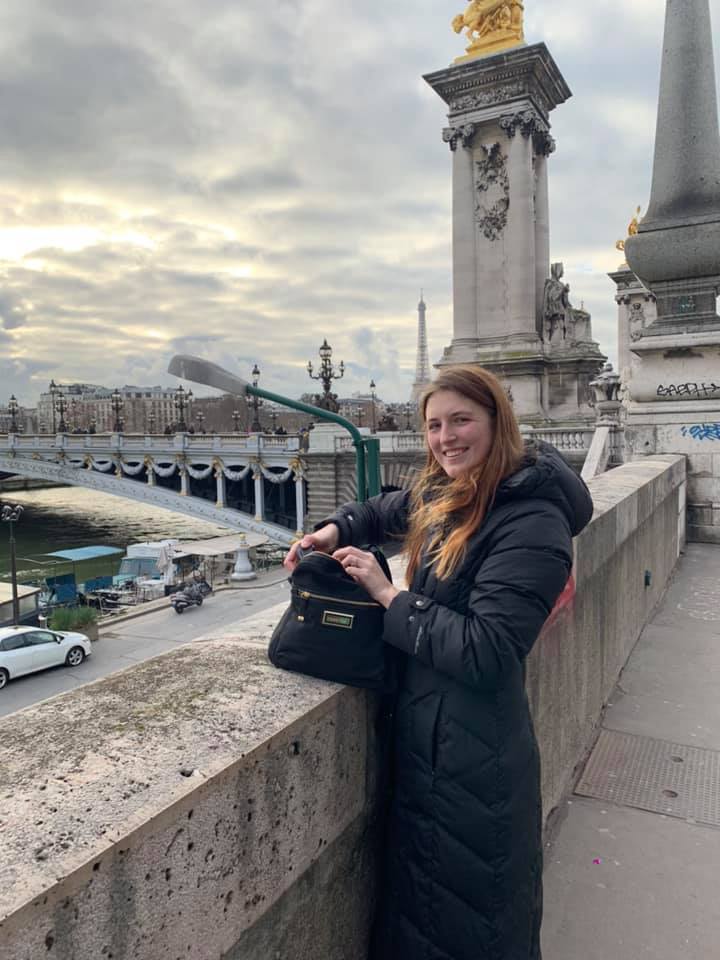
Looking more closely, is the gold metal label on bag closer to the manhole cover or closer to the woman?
the woman

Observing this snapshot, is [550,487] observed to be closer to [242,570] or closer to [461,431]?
[461,431]

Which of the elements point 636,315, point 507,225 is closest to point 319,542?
point 507,225

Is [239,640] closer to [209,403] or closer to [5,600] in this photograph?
[5,600]

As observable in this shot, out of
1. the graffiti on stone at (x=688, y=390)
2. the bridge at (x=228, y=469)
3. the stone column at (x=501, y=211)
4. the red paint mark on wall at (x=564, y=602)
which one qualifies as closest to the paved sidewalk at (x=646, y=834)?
the red paint mark on wall at (x=564, y=602)

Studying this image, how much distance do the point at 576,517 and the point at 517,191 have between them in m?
29.3

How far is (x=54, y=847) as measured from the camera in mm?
1124

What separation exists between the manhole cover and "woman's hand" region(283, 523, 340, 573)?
1784mm

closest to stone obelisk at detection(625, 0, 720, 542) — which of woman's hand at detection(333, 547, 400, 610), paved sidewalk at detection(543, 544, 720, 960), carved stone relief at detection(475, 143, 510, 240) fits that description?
paved sidewalk at detection(543, 544, 720, 960)

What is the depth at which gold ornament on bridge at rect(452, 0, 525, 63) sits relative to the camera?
91.2ft

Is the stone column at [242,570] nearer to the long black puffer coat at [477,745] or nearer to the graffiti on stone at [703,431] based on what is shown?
the graffiti on stone at [703,431]

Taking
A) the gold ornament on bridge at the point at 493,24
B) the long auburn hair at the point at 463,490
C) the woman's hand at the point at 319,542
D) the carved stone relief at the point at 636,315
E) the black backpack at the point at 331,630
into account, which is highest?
the gold ornament on bridge at the point at 493,24

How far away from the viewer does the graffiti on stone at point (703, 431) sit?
878 centimetres

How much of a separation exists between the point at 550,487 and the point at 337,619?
633mm

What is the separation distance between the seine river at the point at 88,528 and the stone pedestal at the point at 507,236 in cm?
2746
